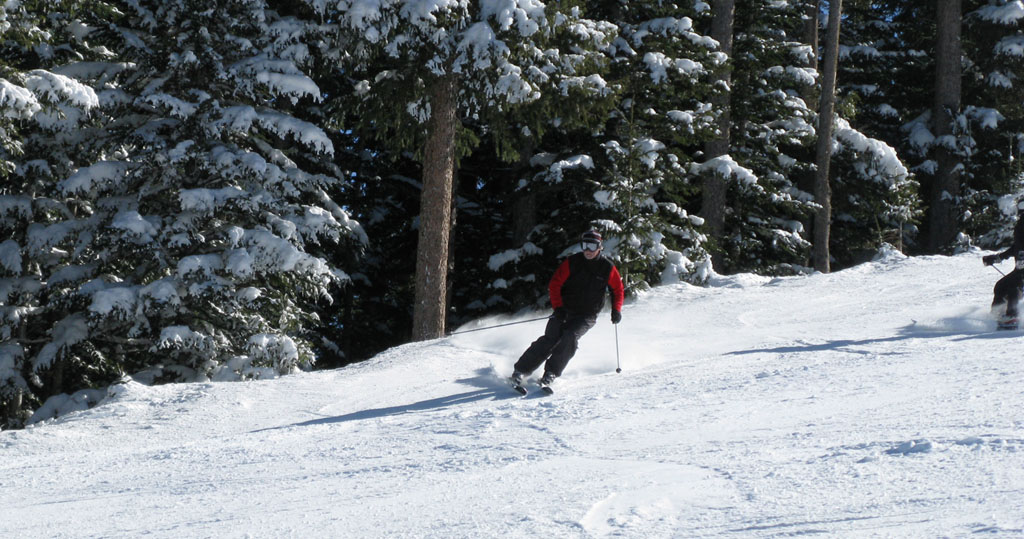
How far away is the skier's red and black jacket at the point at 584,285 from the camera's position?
9.27m

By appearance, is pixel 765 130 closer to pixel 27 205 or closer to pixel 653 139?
pixel 653 139

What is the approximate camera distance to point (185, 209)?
14.0 metres

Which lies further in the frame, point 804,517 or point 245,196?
point 245,196

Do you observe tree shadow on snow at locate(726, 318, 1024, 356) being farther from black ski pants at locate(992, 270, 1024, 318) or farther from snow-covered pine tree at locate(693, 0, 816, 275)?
snow-covered pine tree at locate(693, 0, 816, 275)

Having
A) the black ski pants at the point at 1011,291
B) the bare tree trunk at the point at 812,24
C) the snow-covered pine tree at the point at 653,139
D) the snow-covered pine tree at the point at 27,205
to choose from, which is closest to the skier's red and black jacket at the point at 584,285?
the black ski pants at the point at 1011,291

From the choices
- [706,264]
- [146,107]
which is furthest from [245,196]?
[706,264]

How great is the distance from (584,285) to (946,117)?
61.8 feet

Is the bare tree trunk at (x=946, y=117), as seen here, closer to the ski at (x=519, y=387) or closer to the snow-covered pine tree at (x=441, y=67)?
the snow-covered pine tree at (x=441, y=67)

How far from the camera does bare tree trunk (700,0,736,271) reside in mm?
19844

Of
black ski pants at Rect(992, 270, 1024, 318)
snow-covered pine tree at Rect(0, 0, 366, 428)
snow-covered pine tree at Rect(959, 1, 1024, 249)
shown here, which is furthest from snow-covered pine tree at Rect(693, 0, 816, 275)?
snow-covered pine tree at Rect(0, 0, 366, 428)

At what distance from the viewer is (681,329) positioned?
12.3 meters

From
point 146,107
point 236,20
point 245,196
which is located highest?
point 236,20

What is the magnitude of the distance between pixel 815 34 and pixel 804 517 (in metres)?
23.1

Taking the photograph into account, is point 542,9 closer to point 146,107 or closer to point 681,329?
point 681,329
